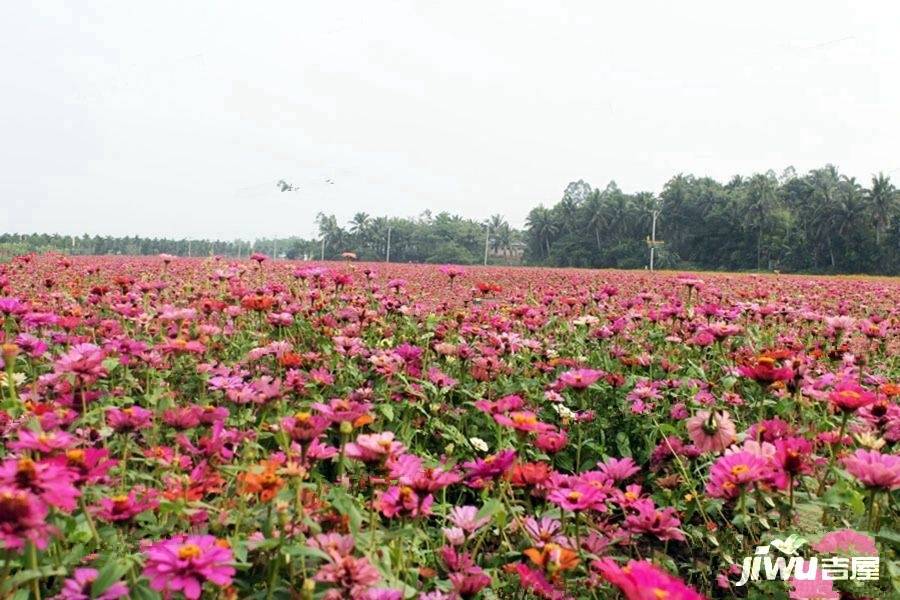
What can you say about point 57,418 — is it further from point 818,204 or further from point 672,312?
point 818,204

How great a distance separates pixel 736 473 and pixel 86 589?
101 centimetres

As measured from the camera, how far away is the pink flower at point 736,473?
3.55 feet

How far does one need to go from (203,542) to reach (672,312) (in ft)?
8.58

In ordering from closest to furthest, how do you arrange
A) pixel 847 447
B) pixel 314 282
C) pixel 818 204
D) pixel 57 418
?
pixel 57 418, pixel 847 447, pixel 314 282, pixel 818 204

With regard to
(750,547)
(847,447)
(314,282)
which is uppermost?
(314,282)

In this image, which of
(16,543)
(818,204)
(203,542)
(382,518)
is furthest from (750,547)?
(818,204)

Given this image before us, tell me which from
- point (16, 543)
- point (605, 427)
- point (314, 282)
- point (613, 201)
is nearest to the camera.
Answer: point (16, 543)

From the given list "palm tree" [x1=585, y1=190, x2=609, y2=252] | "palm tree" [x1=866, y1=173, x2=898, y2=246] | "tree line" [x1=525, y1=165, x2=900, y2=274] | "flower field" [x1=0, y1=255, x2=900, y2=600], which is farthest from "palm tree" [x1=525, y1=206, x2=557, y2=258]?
"flower field" [x1=0, y1=255, x2=900, y2=600]

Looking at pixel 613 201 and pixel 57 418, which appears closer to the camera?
pixel 57 418

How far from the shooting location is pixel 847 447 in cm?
185

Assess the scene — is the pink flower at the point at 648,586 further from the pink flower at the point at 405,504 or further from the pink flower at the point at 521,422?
the pink flower at the point at 521,422

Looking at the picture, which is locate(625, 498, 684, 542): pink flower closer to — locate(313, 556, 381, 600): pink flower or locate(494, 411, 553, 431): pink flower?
locate(494, 411, 553, 431): pink flower

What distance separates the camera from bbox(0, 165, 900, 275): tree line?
36969 millimetres

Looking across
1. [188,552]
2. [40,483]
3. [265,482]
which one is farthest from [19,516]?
[265,482]
